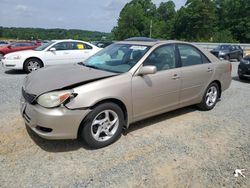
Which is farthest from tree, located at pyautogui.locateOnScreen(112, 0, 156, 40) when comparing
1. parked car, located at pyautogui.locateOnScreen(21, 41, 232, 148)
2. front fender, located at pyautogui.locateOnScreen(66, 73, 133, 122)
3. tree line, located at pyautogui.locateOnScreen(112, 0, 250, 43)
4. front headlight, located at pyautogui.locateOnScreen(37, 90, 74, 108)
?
front headlight, located at pyautogui.locateOnScreen(37, 90, 74, 108)

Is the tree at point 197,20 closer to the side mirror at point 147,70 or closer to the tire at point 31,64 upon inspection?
the tire at point 31,64

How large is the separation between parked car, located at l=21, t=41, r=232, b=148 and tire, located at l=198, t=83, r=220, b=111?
0.15 ft

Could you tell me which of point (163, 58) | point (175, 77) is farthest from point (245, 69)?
point (163, 58)

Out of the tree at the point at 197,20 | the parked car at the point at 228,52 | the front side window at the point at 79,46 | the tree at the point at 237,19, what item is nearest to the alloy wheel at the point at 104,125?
the front side window at the point at 79,46

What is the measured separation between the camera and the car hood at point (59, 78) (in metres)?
3.49

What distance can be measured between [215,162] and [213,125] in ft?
4.66

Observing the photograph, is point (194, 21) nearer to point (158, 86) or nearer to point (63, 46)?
point (63, 46)

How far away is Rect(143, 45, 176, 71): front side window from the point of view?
14.1 ft

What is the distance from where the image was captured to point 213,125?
476 centimetres

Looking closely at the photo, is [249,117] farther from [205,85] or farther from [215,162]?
[215,162]

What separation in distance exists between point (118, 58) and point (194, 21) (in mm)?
68352

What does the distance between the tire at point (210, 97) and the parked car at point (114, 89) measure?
0.05 meters

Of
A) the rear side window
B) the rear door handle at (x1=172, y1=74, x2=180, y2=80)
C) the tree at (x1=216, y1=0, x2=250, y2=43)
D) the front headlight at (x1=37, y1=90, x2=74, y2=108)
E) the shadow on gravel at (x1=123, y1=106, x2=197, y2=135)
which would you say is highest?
the tree at (x1=216, y1=0, x2=250, y2=43)

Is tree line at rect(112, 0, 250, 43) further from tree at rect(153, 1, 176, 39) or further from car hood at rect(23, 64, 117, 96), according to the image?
car hood at rect(23, 64, 117, 96)
